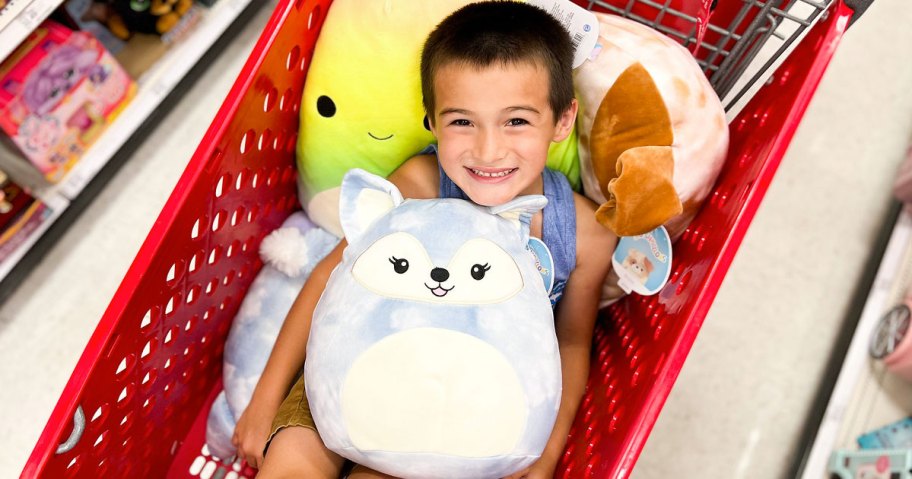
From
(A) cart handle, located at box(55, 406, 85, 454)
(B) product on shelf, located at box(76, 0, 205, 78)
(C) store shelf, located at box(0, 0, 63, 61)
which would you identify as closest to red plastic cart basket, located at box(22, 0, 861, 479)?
(A) cart handle, located at box(55, 406, 85, 454)

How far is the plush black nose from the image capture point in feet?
2.60

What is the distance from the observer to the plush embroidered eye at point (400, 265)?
810mm

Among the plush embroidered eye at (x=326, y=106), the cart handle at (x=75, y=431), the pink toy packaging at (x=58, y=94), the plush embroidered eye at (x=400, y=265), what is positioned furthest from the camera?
the pink toy packaging at (x=58, y=94)

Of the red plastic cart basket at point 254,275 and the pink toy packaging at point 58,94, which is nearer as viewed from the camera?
the red plastic cart basket at point 254,275

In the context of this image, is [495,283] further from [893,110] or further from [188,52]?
[893,110]

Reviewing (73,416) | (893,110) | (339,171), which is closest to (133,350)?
(73,416)

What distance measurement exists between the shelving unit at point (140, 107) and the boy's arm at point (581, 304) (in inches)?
38.3

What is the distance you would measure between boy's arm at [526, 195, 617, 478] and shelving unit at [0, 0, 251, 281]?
0.97 metres

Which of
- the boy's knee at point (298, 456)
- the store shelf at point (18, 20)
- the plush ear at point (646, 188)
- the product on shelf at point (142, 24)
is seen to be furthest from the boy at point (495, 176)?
the product on shelf at point (142, 24)

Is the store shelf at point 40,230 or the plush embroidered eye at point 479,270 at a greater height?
the plush embroidered eye at point 479,270

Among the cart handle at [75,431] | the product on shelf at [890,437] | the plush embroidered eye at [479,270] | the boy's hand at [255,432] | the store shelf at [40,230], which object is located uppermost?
the cart handle at [75,431]

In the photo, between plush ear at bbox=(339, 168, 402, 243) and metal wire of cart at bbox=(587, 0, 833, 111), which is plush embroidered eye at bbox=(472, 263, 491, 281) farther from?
metal wire of cart at bbox=(587, 0, 833, 111)

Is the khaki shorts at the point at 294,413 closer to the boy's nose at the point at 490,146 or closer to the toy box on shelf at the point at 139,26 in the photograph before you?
the boy's nose at the point at 490,146

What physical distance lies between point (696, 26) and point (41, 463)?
0.92 metres
